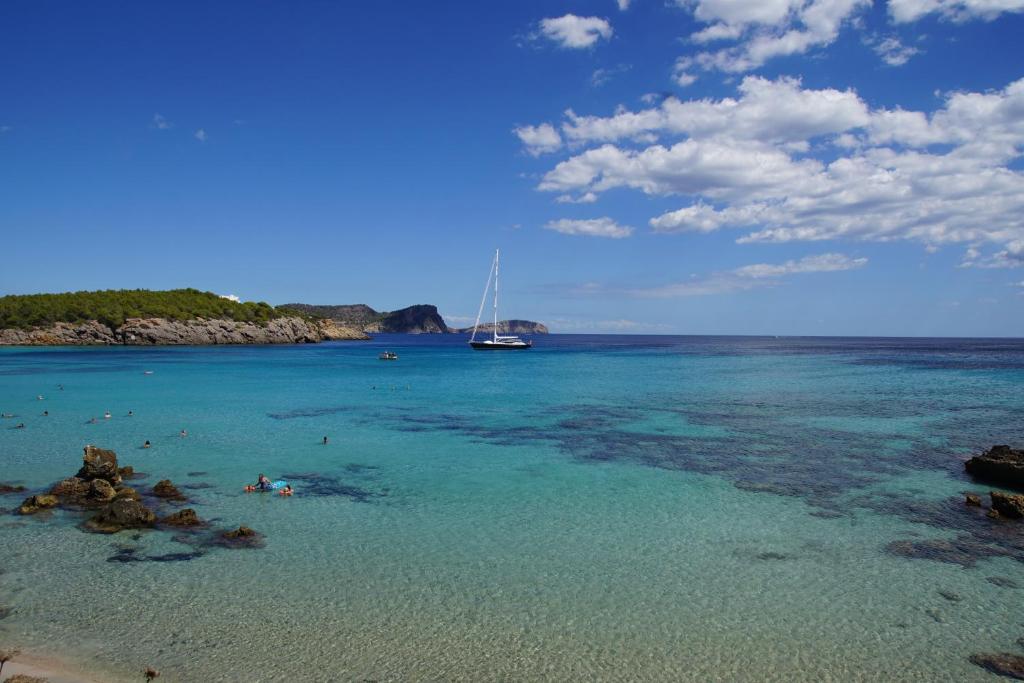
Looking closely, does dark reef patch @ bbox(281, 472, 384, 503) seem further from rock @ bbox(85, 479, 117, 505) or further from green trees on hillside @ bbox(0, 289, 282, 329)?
green trees on hillside @ bbox(0, 289, 282, 329)

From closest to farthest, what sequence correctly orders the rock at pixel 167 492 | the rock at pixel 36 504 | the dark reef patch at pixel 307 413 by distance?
the rock at pixel 36 504 → the rock at pixel 167 492 → the dark reef patch at pixel 307 413

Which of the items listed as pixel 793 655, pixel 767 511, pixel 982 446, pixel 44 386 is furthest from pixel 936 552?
pixel 44 386

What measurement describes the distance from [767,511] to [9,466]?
102 feet

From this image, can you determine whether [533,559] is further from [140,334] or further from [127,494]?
[140,334]

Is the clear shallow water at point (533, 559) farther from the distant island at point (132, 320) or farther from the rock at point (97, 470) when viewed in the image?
the distant island at point (132, 320)

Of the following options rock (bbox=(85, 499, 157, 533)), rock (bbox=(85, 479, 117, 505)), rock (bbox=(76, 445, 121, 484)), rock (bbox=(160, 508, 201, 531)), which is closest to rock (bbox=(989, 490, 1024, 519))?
rock (bbox=(160, 508, 201, 531))

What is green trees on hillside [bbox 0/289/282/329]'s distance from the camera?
147 meters

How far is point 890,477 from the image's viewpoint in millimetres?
25844

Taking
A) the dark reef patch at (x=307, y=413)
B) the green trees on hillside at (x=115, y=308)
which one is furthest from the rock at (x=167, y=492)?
the green trees on hillside at (x=115, y=308)

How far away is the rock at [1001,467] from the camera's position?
2486cm

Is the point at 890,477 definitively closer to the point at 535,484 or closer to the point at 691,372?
the point at 535,484

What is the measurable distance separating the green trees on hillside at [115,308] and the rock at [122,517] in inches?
5931

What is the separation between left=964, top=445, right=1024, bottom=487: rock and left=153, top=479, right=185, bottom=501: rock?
31.8 m

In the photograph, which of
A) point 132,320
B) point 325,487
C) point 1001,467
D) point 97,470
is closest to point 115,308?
point 132,320
